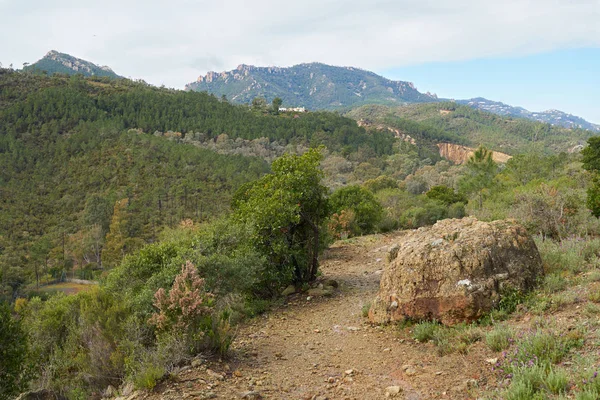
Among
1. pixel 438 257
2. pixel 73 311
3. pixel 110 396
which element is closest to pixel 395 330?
pixel 438 257

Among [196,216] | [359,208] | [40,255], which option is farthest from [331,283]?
[40,255]

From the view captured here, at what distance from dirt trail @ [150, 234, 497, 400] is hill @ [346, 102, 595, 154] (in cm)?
10767

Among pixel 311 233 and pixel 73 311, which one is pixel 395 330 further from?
pixel 73 311

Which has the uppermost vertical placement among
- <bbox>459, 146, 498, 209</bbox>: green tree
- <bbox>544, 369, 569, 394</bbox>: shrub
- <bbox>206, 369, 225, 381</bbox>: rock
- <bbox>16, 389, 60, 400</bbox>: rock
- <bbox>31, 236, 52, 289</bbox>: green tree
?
<bbox>459, 146, 498, 209</bbox>: green tree

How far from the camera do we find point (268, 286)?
966 centimetres

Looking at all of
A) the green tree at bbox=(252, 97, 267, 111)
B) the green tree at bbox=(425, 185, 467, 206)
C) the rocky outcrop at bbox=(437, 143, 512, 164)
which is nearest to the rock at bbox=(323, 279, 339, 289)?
the green tree at bbox=(425, 185, 467, 206)

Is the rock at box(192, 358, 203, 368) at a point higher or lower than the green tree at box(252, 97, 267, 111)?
lower

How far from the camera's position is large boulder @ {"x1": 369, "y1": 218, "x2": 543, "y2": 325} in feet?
19.3

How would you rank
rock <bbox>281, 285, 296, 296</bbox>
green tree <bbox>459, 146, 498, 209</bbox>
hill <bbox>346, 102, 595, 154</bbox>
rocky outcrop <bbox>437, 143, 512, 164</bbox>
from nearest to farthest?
rock <bbox>281, 285, 296, 296</bbox>, green tree <bbox>459, 146, 498, 209</bbox>, rocky outcrop <bbox>437, 143, 512, 164</bbox>, hill <bbox>346, 102, 595, 154</bbox>

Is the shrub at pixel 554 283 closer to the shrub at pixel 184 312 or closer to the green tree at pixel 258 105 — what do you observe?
the shrub at pixel 184 312

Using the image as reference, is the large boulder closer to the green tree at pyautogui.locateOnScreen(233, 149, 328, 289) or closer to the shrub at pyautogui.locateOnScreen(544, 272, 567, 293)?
the shrub at pyautogui.locateOnScreen(544, 272, 567, 293)

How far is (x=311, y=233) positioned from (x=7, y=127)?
74.6 metres

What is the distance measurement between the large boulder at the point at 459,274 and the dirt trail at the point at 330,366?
559mm

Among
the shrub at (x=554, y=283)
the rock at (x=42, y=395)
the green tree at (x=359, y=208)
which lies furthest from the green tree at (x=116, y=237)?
the shrub at (x=554, y=283)
